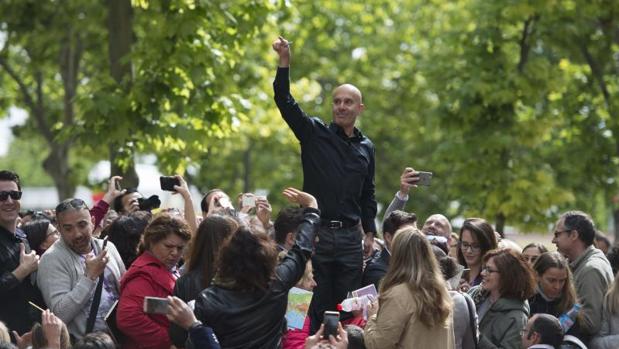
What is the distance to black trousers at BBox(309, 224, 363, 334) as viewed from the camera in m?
9.17

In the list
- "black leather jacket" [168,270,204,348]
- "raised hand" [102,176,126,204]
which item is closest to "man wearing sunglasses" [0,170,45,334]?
"black leather jacket" [168,270,204,348]

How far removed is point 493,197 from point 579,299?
10722 mm

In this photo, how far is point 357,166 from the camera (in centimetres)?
925

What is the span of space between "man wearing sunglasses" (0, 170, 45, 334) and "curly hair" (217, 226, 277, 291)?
1.94 meters

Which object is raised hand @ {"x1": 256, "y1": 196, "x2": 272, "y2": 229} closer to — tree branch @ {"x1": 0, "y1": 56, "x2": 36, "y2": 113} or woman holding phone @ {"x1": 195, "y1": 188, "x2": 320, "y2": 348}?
woman holding phone @ {"x1": 195, "y1": 188, "x2": 320, "y2": 348}

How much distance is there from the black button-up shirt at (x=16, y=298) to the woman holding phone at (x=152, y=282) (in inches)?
30.9

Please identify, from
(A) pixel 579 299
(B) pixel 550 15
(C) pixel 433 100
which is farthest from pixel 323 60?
(A) pixel 579 299

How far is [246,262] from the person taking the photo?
695cm

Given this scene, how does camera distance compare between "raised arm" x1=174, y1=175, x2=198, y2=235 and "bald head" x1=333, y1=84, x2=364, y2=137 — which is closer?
"bald head" x1=333, y1=84, x2=364, y2=137

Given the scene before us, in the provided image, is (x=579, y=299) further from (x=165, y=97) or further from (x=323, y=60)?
(x=323, y=60)

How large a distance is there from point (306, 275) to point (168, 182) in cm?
238

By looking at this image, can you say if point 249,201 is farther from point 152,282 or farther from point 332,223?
point 152,282

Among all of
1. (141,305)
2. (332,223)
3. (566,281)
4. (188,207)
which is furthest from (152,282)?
(566,281)

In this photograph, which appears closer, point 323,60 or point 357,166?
point 357,166
